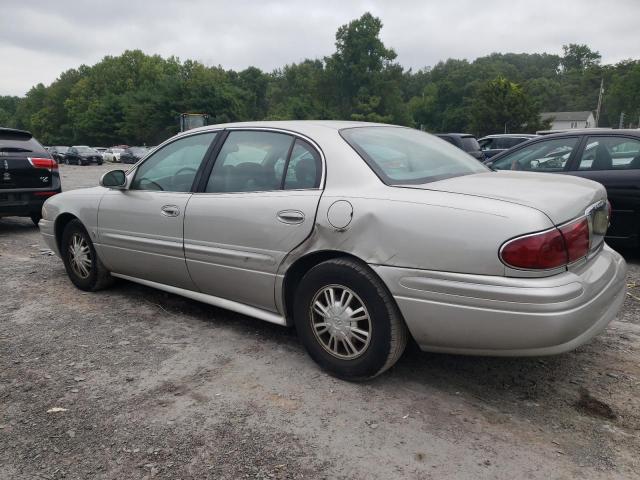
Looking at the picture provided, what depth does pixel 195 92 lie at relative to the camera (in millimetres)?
60375

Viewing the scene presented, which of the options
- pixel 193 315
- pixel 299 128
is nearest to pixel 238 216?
pixel 299 128

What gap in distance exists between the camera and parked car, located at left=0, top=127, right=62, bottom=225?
7824 millimetres

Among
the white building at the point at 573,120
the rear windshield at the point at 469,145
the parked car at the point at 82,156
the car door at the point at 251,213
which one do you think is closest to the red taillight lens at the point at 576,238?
the car door at the point at 251,213

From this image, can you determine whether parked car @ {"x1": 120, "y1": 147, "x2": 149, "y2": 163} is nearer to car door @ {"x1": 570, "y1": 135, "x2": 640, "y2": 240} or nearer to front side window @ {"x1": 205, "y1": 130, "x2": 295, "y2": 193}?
car door @ {"x1": 570, "y1": 135, "x2": 640, "y2": 240}

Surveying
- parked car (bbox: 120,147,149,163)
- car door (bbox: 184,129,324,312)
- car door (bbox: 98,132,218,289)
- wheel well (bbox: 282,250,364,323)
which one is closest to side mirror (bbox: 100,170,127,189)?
car door (bbox: 98,132,218,289)

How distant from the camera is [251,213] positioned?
331 cm

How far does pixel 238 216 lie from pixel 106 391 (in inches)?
50.7

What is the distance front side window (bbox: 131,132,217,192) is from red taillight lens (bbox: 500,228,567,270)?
92.2 inches

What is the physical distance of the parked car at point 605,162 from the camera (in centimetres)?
545

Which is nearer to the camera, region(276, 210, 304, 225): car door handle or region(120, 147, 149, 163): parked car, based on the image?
region(276, 210, 304, 225): car door handle

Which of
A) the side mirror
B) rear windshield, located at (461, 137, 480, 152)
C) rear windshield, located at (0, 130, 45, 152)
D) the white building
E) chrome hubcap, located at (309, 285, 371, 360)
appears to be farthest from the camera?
the white building

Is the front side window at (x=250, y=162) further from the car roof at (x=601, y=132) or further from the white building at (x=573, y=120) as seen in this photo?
the white building at (x=573, y=120)

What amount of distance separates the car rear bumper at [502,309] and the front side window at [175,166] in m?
1.80

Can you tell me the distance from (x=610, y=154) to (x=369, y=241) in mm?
4242
